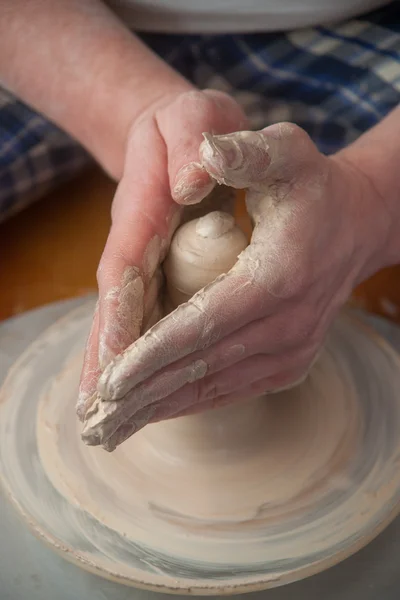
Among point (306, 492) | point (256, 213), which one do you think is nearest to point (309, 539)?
point (306, 492)

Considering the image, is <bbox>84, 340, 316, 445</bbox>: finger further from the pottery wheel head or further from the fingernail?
the fingernail

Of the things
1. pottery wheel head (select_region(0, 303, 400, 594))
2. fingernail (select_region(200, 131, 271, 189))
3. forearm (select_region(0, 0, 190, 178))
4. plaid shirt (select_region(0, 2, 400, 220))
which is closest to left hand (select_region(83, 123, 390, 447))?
fingernail (select_region(200, 131, 271, 189))

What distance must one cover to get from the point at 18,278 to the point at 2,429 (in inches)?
20.9

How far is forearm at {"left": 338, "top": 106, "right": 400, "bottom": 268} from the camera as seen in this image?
1040 mm

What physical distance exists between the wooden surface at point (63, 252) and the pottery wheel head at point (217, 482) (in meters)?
0.34

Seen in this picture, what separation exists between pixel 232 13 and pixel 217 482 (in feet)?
3.35

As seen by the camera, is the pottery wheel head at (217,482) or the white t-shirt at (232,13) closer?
the pottery wheel head at (217,482)

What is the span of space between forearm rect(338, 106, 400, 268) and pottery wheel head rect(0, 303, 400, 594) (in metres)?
0.21

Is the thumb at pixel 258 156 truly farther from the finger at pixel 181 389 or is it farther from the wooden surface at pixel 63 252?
the wooden surface at pixel 63 252

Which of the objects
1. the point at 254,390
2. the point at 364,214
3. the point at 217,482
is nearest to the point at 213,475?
the point at 217,482

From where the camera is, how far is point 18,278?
1502 mm

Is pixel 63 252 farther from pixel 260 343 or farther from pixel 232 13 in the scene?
pixel 260 343

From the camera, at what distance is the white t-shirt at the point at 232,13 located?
4.82 ft

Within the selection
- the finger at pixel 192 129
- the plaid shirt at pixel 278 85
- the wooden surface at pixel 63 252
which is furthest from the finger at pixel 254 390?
the plaid shirt at pixel 278 85
